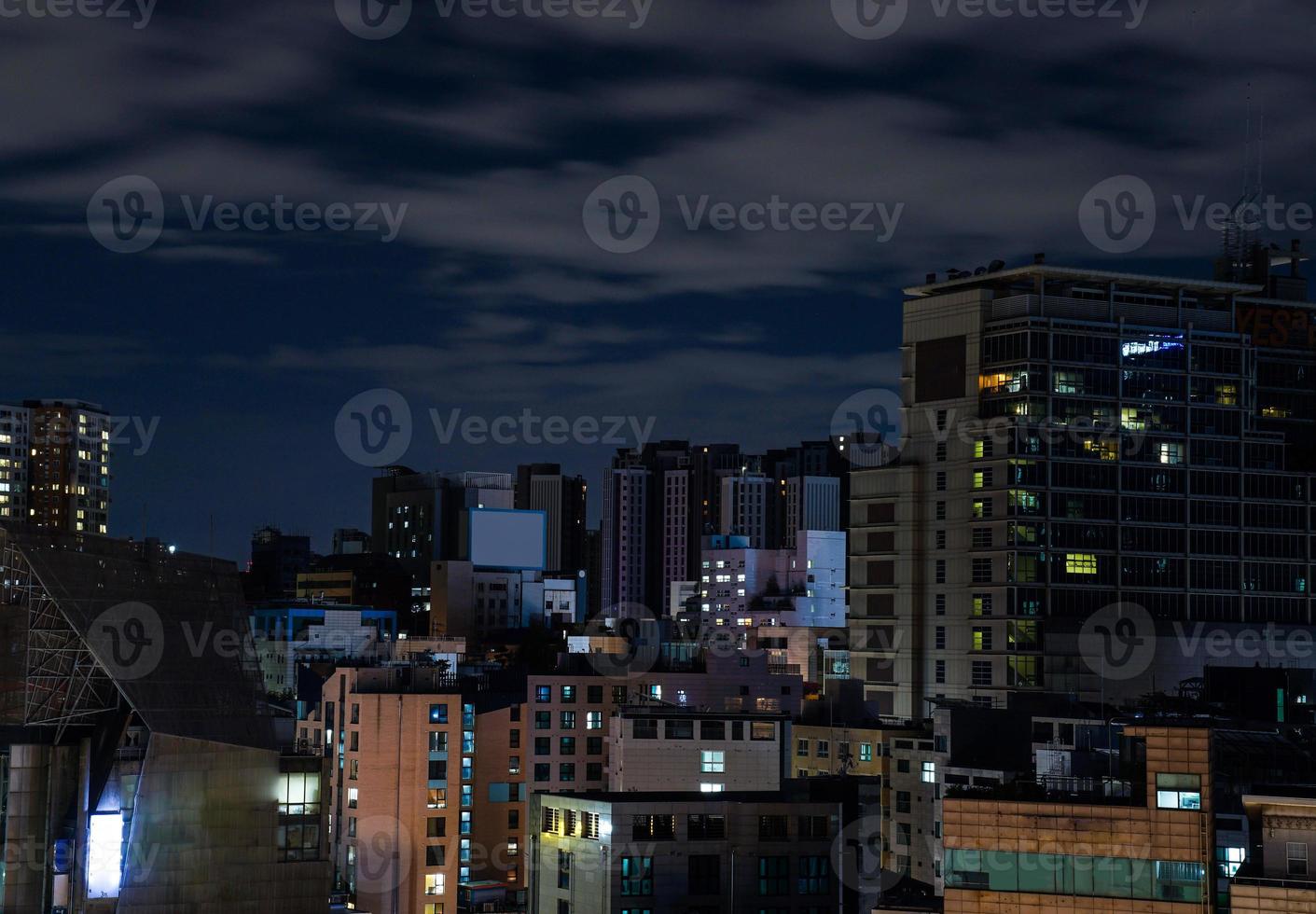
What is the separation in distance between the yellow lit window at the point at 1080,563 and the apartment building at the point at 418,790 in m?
34.2

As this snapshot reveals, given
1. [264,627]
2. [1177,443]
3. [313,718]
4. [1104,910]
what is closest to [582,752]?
[313,718]

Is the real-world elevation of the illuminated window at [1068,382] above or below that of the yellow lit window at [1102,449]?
above

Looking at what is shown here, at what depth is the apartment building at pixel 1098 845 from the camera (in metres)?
42.7

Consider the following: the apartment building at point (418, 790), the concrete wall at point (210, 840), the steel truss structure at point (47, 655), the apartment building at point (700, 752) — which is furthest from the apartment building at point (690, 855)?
the apartment building at point (418, 790)

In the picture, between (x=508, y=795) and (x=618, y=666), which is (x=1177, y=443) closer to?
(x=618, y=666)

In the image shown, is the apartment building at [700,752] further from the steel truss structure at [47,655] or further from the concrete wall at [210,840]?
the steel truss structure at [47,655]

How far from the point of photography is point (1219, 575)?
106750mm

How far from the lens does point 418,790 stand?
8169 centimetres

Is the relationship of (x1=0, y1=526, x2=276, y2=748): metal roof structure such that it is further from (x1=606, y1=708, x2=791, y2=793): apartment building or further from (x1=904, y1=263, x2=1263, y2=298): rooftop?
(x1=904, y1=263, x2=1263, y2=298): rooftop

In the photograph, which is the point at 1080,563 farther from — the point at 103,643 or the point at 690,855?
the point at 103,643

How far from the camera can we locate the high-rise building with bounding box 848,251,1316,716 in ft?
337

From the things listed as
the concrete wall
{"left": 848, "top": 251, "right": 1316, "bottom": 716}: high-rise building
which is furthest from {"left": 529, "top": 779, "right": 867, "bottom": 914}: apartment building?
{"left": 848, "top": 251, "right": 1316, "bottom": 716}: high-rise building

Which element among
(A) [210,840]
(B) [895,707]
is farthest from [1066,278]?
(A) [210,840]

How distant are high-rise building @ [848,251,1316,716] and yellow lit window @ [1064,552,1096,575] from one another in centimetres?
10
